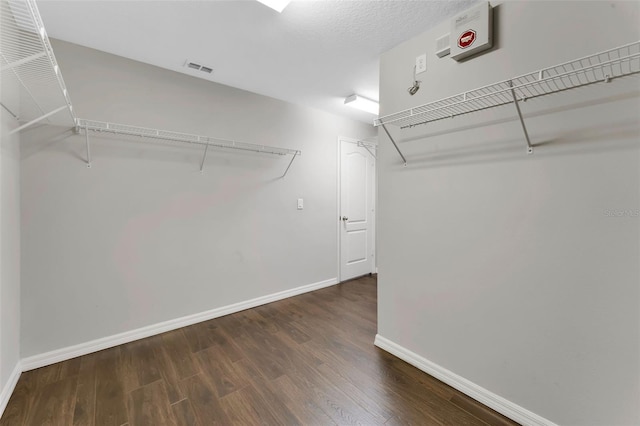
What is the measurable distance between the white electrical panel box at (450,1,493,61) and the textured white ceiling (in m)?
0.25

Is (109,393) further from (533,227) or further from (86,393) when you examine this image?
(533,227)

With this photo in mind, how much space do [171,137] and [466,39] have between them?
95.7 inches

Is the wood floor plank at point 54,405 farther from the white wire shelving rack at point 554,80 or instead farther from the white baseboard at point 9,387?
the white wire shelving rack at point 554,80

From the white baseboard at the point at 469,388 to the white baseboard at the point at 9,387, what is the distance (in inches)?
97.2

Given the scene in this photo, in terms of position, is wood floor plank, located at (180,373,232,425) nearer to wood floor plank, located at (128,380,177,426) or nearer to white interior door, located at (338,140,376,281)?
wood floor plank, located at (128,380,177,426)

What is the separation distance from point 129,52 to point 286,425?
299 cm

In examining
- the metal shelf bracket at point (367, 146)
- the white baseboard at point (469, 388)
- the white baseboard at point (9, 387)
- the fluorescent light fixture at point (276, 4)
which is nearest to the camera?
the white baseboard at point (469, 388)

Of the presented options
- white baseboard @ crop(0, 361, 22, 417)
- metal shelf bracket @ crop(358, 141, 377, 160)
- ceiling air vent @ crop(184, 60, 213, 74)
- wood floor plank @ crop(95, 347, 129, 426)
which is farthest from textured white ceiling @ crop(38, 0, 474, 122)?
wood floor plank @ crop(95, 347, 129, 426)

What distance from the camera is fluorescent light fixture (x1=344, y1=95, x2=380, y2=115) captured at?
324cm

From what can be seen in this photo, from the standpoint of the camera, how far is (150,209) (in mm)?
2494

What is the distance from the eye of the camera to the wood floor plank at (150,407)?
1544mm

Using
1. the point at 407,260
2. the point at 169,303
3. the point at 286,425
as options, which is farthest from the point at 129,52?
the point at 286,425

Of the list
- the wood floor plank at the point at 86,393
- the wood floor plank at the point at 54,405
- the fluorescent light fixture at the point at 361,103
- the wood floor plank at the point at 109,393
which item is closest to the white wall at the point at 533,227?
the fluorescent light fixture at the point at 361,103

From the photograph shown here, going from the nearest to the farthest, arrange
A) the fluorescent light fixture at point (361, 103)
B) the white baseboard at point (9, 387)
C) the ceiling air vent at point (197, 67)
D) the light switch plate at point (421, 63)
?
1. the white baseboard at point (9, 387)
2. the light switch plate at point (421, 63)
3. the ceiling air vent at point (197, 67)
4. the fluorescent light fixture at point (361, 103)
